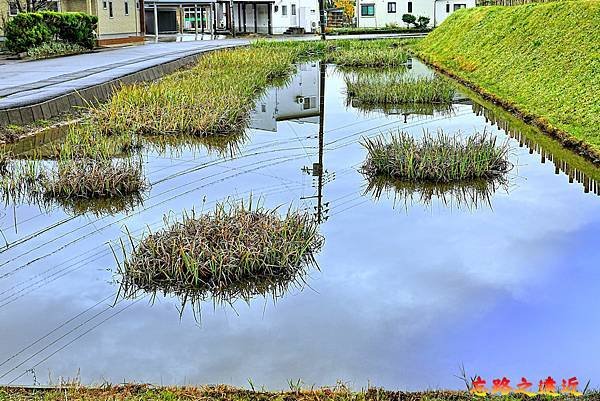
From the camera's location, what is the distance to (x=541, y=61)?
1673cm

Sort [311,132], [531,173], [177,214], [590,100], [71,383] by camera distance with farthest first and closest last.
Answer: [311,132] → [590,100] → [531,173] → [177,214] → [71,383]

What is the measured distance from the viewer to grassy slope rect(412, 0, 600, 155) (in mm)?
12562

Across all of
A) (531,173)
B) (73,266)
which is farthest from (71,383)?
(531,173)

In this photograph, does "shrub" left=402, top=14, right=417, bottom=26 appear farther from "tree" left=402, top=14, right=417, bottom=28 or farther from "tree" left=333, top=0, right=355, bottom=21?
"tree" left=333, top=0, right=355, bottom=21

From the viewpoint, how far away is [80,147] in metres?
→ 10.1

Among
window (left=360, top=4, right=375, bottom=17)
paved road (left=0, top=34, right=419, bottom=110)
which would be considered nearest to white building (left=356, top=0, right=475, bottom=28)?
window (left=360, top=4, right=375, bottom=17)

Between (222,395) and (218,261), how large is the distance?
1.93 metres

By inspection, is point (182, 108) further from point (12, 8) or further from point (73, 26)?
point (12, 8)

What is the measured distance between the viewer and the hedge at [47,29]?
2742cm

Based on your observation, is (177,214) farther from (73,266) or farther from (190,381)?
(190,381)

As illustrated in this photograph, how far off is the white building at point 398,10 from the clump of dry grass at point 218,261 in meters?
52.4

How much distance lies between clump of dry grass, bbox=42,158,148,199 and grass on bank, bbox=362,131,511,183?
2.90 m

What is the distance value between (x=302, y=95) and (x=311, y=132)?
5.34m

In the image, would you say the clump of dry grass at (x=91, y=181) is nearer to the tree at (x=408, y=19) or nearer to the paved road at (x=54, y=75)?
the paved road at (x=54, y=75)
